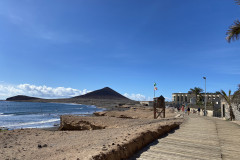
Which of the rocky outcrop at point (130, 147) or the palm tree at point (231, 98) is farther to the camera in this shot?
the palm tree at point (231, 98)

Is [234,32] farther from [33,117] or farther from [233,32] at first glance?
[33,117]

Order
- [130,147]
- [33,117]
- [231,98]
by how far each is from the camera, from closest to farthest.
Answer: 1. [130,147]
2. [231,98]
3. [33,117]

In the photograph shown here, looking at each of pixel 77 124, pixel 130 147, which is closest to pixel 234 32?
pixel 130 147

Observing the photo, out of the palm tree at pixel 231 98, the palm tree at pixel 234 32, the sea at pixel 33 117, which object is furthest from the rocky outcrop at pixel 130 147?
the sea at pixel 33 117

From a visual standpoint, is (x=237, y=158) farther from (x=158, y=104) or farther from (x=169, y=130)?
(x=158, y=104)

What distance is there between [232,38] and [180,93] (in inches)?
3956

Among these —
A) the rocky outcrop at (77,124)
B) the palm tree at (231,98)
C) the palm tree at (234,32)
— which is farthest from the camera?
the palm tree at (231,98)

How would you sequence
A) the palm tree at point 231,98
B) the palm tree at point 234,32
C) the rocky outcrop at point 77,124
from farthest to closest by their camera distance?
the palm tree at point 231,98
the rocky outcrop at point 77,124
the palm tree at point 234,32

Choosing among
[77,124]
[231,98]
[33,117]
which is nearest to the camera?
[77,124]

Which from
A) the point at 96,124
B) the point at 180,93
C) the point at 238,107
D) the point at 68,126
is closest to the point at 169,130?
the point at 96,124

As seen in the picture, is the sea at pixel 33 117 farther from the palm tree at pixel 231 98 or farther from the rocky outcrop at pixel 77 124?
the palm tree at pixel 231 98

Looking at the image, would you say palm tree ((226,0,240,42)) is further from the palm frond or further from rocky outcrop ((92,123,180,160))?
rocky outcrop ((92,123,180,160))

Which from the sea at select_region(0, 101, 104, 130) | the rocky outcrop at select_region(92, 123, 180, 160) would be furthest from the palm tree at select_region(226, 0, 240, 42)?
the sea at select_region(0, 101, 104, 130)

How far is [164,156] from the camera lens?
4305 millimetres
